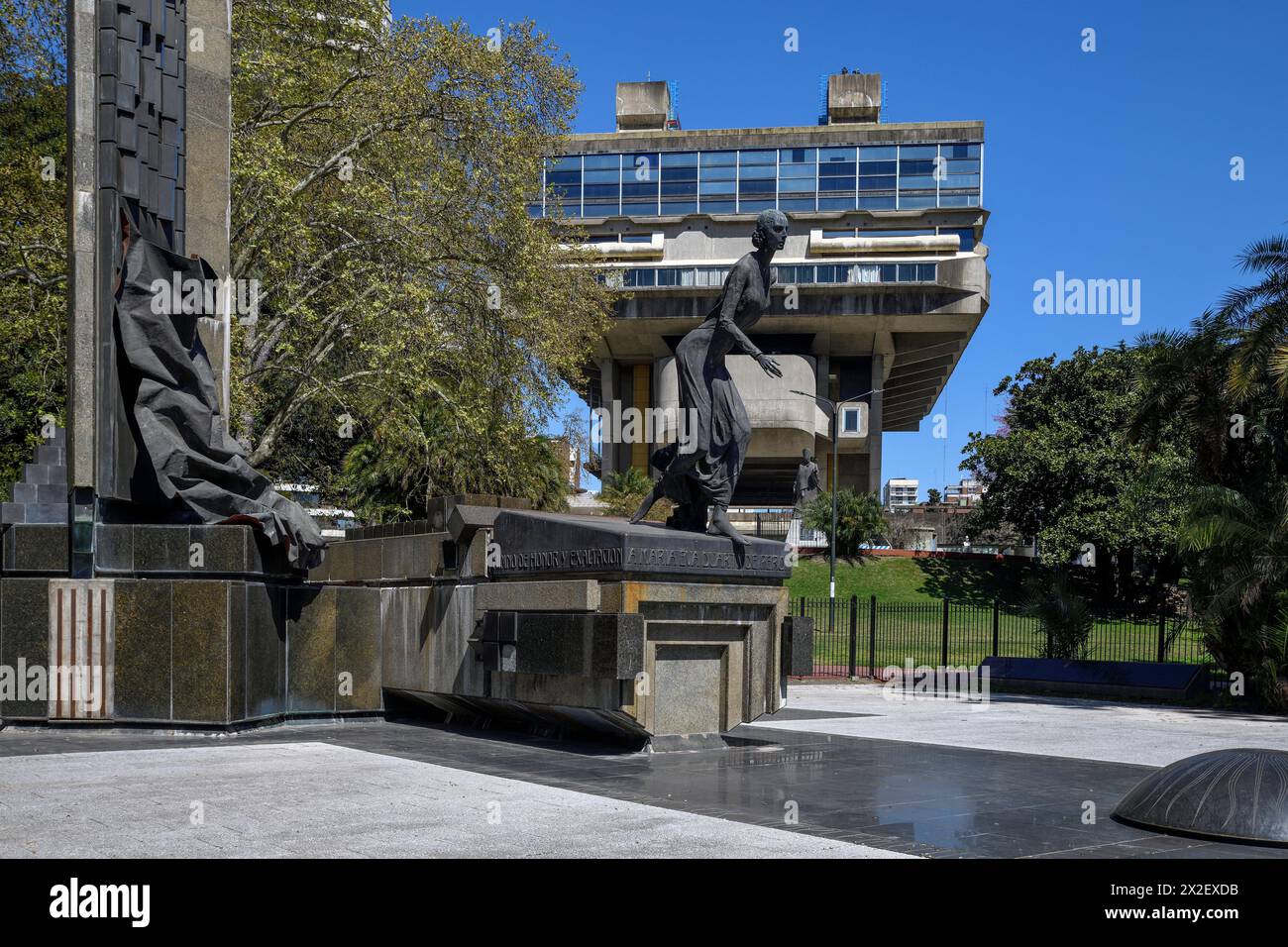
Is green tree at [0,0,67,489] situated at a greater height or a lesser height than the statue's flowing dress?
greater

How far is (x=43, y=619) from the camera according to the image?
450 inches

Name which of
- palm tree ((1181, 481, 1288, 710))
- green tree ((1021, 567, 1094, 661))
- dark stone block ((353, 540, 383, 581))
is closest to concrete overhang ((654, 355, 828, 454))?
green tree ((1021, 567, 1094, 661))

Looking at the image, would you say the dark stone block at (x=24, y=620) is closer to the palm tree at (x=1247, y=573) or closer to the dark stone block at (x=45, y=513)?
the dark stone block at (x=45, y=513)

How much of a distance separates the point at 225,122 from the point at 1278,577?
51.2ft

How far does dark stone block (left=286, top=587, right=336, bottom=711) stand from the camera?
12.7 metres

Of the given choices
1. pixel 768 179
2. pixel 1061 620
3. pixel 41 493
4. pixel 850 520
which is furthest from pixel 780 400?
pixel 41 493

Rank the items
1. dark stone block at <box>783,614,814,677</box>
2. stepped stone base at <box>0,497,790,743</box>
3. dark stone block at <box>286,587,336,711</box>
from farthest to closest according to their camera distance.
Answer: dark stone block at <box>286,587,336,711</box> → dark stone block at <box>783,614,814,677</box> → stepped stone base at <box>0,497,790,743</box>

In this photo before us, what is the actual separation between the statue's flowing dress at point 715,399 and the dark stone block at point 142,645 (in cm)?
492

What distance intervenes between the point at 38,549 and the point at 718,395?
6460 mm

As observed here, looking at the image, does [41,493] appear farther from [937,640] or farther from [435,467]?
[937,640]

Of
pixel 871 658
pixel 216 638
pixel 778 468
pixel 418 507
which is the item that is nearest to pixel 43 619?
pixel 216 638

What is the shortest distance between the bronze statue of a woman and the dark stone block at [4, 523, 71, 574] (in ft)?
18.6

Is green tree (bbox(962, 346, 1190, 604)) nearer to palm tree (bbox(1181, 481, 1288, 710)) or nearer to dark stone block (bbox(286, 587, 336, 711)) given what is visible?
palm tree (bbox(1181, 481, 1288, 710))
